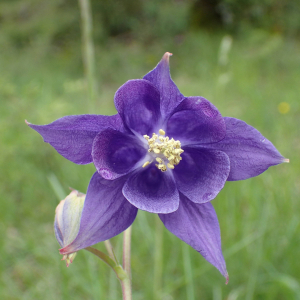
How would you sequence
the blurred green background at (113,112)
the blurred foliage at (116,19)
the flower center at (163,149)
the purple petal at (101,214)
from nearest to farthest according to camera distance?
the purple petal at (101,214) → the flower center at (163,149) → the blurred green background at (113,112) → the blurred foliage at (116,19)

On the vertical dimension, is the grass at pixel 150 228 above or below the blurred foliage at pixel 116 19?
below

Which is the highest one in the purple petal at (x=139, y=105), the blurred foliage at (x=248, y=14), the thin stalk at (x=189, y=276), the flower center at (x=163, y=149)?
the blurred foliage at (x=248, y=14)

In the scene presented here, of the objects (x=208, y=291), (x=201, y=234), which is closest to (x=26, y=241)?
(x=208, y=291)

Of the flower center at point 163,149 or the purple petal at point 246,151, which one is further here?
the flower center at point 163,149

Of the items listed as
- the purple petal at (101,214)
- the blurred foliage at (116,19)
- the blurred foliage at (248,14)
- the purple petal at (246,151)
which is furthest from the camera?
the blurred foliage at (116,19)

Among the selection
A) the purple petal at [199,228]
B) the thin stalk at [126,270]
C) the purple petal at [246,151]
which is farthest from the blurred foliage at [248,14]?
the thin stalk at [126,270]

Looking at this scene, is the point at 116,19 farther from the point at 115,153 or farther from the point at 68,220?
the point at 68,220

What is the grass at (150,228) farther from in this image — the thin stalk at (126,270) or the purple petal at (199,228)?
the purple petal at (199,228)
